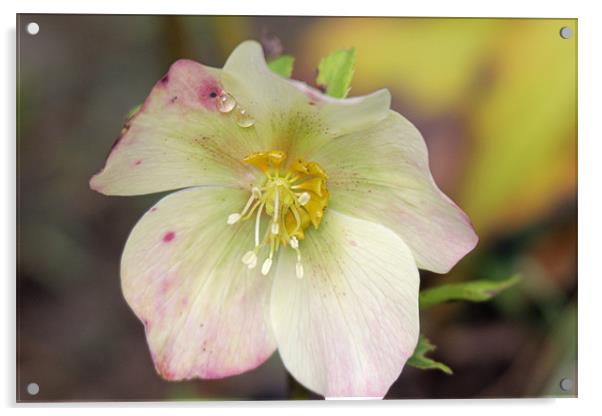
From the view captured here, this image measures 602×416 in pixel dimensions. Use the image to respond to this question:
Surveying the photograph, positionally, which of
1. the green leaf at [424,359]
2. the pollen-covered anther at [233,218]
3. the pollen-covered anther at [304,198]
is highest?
the pollen-covered anther at [304,198]

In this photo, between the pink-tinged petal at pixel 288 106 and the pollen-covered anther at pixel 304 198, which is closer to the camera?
the pink-tinged petal at pixel 288 106

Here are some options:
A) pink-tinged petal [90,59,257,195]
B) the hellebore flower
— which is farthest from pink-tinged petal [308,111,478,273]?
pink-tinged petal [90,59,257,195]

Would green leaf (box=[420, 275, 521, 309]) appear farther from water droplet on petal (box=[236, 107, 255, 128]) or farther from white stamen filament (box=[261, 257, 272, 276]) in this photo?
water droplet on petal (box=[236, 107, 255, 128])

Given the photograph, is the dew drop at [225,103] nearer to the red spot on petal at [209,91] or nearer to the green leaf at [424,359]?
the red spot on petal at [209,91]

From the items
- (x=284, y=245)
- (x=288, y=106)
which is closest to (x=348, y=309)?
(x=284, y=245)

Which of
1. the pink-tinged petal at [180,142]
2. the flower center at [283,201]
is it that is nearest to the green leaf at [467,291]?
the flower center at [283,201]

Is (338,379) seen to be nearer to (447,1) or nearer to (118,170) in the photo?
(118,170)

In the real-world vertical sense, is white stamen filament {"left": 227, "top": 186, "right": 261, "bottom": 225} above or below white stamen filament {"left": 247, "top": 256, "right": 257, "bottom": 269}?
above

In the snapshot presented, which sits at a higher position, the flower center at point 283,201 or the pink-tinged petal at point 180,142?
the pink-tinged petal at point 180,142
